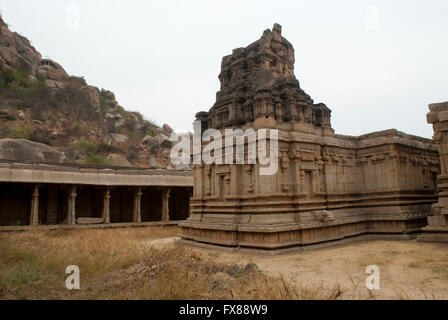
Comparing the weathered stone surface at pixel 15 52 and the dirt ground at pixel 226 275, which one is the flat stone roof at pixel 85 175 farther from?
the weathered stone surface at pixel 15 52

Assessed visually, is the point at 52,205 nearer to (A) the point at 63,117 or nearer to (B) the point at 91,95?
(A) the point at 63,117

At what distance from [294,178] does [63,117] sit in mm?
44328

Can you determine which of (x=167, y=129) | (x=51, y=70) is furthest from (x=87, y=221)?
(x=167, y=129)

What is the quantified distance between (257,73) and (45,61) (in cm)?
5423

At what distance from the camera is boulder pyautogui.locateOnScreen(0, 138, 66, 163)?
27.8m

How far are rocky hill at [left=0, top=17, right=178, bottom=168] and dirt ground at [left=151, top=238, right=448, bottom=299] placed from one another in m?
34.2

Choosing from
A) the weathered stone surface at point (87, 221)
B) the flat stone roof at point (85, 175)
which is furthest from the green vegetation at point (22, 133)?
the weathered stone surface at point (87, 221)

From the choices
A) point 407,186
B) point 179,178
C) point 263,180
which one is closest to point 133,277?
point 263,180

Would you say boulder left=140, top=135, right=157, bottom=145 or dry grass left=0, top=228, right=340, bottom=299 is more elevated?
boulder left=140, top=135, right=157, bottom=145

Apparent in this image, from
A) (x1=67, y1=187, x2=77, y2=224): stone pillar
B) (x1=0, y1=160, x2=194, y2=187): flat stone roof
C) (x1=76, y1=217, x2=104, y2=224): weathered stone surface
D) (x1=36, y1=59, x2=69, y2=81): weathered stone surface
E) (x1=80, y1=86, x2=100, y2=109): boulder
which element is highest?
(x1=36, y1=59, x2=69, y2=81): weathered stone surface

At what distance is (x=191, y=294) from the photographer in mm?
5344

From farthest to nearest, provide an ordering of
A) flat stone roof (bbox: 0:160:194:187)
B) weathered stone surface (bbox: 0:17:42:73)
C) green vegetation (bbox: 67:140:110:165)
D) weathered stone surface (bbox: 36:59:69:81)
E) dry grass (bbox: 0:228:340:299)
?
weathered stone surface (bbox: 36:59:69:81)
weathered stone surface (bbox: 0:17:42:73)
green vegetation (bbox: 67:140:110:165)
flat stone roof (bbox: 0:160:194:187)
dry grass (bbox: 0:228:340:299)

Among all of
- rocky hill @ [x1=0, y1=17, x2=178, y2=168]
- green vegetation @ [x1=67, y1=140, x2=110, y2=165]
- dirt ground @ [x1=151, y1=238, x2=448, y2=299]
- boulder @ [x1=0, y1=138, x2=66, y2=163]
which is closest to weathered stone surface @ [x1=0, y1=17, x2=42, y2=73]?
rocky hill @ [x1=0, y1=17, x2=178, y2=168]

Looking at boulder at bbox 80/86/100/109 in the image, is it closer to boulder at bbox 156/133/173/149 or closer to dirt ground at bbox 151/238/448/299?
boulder at bbox 156/133/173/149
